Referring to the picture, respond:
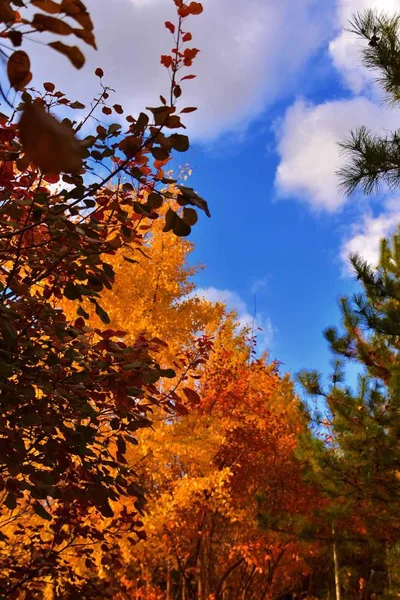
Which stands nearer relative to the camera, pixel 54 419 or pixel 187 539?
pixel 54 419

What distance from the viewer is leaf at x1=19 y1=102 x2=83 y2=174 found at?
0.54 metres

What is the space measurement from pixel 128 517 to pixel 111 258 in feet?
13.7

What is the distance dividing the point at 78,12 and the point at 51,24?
0.05 meters

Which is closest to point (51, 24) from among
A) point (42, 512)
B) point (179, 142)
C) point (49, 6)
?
point (49, 6)

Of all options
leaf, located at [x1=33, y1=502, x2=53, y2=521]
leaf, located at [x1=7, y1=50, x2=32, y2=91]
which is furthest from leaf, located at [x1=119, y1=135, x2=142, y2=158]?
leaf, located at [x1=33, y1=502, x2=53, y2=521]

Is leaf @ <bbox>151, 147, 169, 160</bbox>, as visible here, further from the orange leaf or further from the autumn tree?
the autumn tree

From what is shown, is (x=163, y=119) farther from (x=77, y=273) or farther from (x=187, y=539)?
(x=187, y=539)

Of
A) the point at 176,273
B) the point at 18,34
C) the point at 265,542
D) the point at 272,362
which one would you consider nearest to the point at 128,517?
the point at 18,34

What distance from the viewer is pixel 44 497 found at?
2229mm

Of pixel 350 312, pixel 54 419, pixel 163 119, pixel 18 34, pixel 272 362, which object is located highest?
pixel 272 362

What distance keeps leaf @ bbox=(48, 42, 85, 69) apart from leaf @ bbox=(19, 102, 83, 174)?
249 millimetres

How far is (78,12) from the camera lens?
2.58 ft

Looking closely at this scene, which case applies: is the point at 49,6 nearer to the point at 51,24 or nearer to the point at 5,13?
the point at 51,24

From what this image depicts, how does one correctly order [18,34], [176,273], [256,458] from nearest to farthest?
[18,34]
[176,273]
[256,458]
